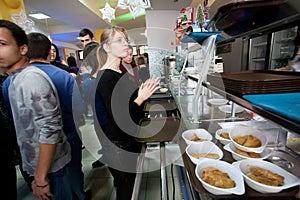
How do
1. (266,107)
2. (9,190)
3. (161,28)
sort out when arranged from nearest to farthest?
(266,107), (9,190), (161,28)

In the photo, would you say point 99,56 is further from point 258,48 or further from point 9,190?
point 258,48

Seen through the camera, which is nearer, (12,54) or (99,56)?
(12,54)

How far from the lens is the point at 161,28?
464cm

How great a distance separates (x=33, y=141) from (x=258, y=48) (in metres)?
4.58

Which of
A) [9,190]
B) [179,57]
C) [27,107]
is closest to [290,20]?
[27,107]

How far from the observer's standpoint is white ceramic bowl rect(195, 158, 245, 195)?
452 millimetres

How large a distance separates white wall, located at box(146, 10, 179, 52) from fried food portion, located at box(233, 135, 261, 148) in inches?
173

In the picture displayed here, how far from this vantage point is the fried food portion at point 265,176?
18.8 inches

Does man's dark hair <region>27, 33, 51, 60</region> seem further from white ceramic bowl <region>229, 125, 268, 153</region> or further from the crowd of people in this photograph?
white ceramic bowl <region>229, 125, 268, 153</region>

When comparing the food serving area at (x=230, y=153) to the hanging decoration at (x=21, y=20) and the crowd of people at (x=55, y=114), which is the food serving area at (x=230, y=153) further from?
the hanging decoration at (x=21, y=20)

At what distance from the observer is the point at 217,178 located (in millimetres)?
500

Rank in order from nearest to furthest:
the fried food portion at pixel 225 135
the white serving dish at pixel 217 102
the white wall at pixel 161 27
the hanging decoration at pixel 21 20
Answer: the fried food portion at pixel 225 135, the white serving dish at pixel 217 102, the hanging decoration at pixel 21 20, the white wall at pixel 161 27

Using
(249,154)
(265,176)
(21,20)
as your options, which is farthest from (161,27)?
(265,176)

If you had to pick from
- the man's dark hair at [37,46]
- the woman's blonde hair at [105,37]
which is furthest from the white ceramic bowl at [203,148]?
the man's dark hair at [37,46]
